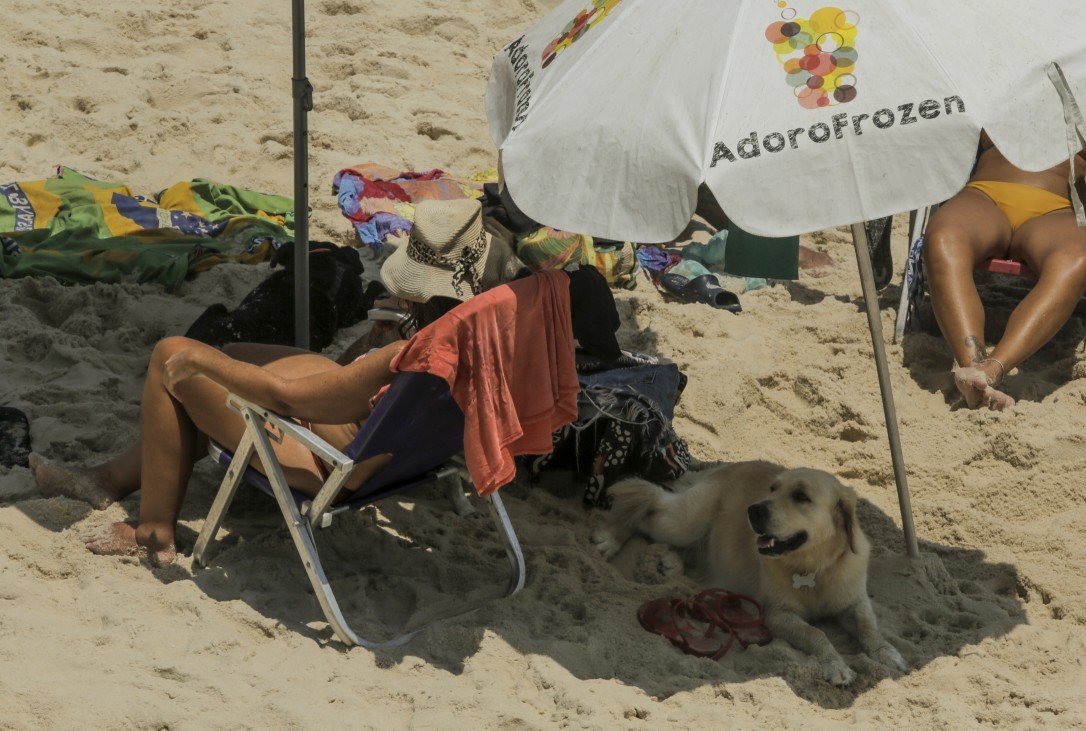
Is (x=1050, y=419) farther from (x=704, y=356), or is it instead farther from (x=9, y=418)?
(x=9, y=418)

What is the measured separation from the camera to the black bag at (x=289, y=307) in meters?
5.01

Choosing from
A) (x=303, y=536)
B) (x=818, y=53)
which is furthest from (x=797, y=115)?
(x=303, y=536)

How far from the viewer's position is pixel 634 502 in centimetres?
427

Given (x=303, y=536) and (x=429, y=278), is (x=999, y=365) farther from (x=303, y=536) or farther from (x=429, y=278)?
(x=303, y=536)

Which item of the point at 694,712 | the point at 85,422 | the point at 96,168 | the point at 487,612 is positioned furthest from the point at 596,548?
the point at 96,168

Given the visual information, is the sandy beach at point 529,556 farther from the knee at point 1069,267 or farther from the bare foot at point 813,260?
the knee at point 1069,267

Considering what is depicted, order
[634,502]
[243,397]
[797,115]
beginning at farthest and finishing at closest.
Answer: [634,502] < [243,397] < [797,115]

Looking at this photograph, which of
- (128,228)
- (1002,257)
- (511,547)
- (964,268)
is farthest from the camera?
(128,228)

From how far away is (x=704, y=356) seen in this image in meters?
5.47

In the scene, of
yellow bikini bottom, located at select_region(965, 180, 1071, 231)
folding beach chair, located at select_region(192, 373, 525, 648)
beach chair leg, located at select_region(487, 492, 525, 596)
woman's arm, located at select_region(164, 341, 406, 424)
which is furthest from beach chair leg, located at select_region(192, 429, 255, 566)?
yellow bikini bottom, located at select_region(965, 180, 1071, 231)

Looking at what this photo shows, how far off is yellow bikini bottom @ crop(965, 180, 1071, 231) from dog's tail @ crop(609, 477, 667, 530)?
7.67 feet

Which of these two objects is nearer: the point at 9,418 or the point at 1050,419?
the point at 9,418

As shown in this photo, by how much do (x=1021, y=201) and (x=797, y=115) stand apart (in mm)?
3018

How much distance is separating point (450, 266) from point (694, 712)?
1369mm
